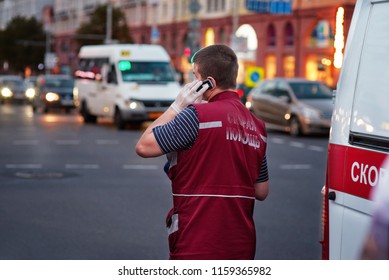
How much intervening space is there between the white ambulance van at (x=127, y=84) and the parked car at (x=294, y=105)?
2584 millimetres

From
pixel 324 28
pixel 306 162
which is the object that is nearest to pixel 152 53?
pixel 306 162

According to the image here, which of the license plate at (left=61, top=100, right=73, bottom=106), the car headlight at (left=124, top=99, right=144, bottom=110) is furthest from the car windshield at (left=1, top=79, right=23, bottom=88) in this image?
the car headlight at (left=124, top=99, right=144, bottom=110)

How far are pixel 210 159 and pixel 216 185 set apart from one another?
0.11 metres

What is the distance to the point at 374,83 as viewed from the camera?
4629 millimetres

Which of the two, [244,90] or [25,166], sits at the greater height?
[25,166]

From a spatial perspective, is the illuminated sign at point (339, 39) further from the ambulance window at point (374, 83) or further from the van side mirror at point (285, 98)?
the van side mirror at point (285, 98)

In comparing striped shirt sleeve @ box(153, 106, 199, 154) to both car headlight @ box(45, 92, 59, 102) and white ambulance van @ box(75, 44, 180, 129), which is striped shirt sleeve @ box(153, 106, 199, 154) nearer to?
white ambulance van @ box(75, 44, 180, 129)

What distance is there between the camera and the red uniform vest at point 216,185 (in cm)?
448

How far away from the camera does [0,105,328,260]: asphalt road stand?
9.78 metres

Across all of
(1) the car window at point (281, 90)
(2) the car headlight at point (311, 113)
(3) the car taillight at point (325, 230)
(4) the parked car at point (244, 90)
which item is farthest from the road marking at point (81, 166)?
(4) the parked car at point (244, 90)

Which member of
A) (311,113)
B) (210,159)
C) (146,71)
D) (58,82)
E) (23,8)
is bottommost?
(23,8)

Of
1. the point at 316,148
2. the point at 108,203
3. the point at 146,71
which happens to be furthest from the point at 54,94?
the point at 108,203

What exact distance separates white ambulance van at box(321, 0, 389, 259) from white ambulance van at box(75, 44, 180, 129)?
24601 millimetres

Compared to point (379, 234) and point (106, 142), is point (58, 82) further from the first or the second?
point (379, 234)
